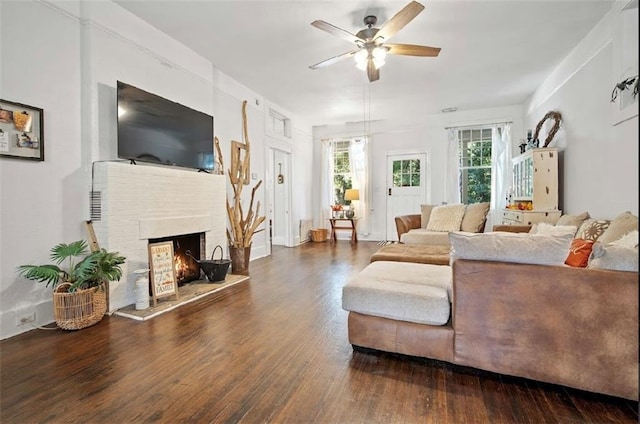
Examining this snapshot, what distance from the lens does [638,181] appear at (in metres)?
0.41

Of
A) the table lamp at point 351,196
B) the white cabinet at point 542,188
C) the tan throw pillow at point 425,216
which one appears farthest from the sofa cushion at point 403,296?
the table lamp at point 351,196

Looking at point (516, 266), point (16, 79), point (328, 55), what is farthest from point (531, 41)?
point (16, 79)

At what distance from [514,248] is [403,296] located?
2.15 feet

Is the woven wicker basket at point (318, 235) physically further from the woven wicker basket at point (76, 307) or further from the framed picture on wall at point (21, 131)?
the framed picture on wall at point (21, 131)

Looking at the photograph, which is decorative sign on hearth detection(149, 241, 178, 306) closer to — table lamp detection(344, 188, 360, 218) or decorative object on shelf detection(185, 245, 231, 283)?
decorative object on shelf detection(185, 245, 231, 283)

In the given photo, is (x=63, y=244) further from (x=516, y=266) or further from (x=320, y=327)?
(x=516, y=266)

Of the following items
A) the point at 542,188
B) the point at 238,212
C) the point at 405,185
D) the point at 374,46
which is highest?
the point at 374,46

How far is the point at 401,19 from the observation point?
256 cm

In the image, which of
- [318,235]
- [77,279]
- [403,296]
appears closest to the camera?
[403,296]

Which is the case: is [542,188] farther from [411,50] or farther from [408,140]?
[408,140]

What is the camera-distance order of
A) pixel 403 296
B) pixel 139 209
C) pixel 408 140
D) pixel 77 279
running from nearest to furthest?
pixel 403 296 < pixel 77 279 < pixel 139 209 < pixel 408 140

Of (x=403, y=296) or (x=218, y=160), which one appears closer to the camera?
(x=403, y=296)

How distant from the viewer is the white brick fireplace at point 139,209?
9.03ft

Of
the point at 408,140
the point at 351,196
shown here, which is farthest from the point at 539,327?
the point at 408,140
